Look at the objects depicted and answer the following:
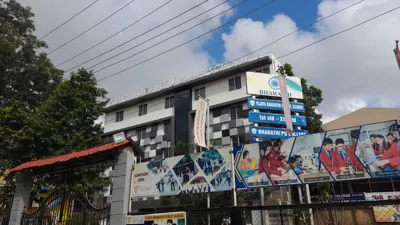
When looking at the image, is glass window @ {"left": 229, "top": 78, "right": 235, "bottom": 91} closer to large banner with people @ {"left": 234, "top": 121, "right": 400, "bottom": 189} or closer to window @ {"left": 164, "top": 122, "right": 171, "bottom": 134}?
window @ {"left": 164, "top": 122, "right": 171, "bottom": 134}

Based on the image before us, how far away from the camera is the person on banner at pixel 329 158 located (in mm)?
5279

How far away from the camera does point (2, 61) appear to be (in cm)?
1702

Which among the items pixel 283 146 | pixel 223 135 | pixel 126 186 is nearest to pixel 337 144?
pixel 283 146

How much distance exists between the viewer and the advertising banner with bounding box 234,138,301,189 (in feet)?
18.9

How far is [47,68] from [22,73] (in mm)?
1399

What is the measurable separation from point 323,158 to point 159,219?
11.4 ft

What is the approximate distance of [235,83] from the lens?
23.5 m

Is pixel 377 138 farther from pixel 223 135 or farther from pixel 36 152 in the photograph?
pixel 223 135

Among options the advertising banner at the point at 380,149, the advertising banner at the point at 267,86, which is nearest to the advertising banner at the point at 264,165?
the advertising banner at the point at 380,149

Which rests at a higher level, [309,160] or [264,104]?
[264,104]

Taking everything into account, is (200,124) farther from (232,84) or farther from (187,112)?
(187,112)

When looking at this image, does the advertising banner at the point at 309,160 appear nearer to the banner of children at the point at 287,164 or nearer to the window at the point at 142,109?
the banner of children at the point at 287,164

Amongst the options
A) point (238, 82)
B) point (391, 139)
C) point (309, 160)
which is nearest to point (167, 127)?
point (238, 82)

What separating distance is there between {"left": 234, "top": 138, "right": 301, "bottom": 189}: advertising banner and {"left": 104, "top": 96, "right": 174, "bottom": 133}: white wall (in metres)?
20.7
